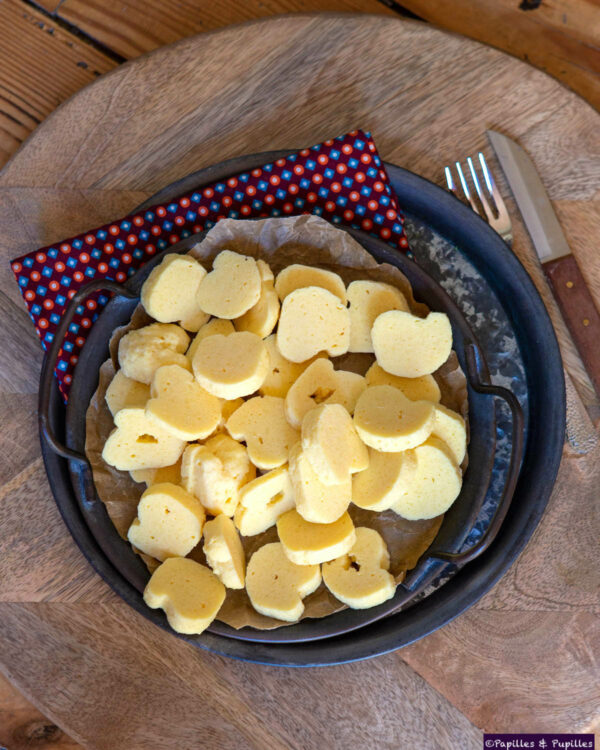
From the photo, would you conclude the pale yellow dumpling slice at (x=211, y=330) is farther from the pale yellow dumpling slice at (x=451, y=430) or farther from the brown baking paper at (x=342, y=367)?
the pale yellow dumpling slice at (x=451, y=430)

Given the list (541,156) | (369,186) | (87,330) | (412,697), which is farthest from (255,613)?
(541,156)

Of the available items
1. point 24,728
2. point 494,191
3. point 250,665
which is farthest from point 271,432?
point 24,728

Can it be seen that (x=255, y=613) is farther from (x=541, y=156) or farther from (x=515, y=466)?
(x=541, y=156)

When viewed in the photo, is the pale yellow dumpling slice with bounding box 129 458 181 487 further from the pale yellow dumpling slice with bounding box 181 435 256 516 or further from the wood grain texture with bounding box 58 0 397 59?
the wood grain texture with bounding box 58 0 397 59

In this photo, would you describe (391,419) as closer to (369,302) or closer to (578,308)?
(369,302)

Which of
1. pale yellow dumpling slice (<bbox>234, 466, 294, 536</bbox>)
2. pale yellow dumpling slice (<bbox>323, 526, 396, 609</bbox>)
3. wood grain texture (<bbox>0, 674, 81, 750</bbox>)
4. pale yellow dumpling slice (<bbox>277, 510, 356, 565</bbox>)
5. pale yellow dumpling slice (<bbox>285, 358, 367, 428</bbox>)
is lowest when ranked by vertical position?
wood grain texture (<bbox>0, 674, 81, 750</bbox>)

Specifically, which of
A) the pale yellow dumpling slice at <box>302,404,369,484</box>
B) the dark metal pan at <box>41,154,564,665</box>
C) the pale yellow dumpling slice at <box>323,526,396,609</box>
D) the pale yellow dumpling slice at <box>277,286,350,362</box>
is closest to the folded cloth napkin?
the dark metal pan at <box>41,154,564,665</box>
